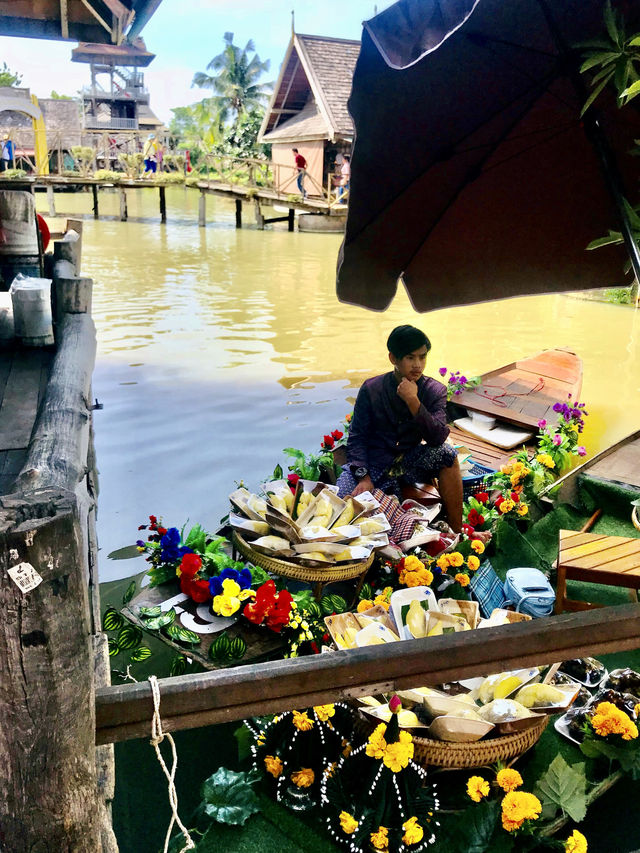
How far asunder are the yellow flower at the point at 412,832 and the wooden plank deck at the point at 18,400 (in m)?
1.90

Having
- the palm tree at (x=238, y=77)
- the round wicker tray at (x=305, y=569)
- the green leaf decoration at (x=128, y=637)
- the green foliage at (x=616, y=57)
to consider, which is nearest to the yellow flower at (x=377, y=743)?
the round wicker tray at (x=305, y=569)

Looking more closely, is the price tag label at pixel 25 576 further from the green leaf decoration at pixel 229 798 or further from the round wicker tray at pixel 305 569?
the round wicker tray at pixel 305 569

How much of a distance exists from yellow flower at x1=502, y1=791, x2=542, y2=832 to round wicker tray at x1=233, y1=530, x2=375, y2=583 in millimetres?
1290

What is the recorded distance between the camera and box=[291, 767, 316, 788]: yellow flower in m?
2.58

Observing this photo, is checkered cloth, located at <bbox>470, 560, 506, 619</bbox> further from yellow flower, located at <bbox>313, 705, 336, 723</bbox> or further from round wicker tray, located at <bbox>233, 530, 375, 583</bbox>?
yellow flower, located at <bbox>313, 705, 336, 723</bbox>

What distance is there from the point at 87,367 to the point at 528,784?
109 inches

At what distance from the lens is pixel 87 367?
3.39m

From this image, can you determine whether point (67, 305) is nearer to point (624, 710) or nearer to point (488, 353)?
point (624, 710)

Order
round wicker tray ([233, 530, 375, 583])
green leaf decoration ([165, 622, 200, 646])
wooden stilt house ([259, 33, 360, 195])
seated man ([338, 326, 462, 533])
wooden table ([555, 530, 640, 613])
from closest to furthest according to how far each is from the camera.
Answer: green leaf decoration ([165, 622, 200, 646]) → round wicker tray ([233, 530, 375, 583]) → wooden table ([555, 530, 640, 613]) → seated man ([338, 326, 462, 533]) → wooden stilt house ([259, 33, 360, 195])

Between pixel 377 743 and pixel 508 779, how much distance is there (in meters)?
0.48

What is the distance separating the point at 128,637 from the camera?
3.15 m

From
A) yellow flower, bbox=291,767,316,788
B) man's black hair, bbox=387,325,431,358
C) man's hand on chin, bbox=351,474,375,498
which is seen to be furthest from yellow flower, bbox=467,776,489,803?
man's black hair, bbox=387,325,431,358

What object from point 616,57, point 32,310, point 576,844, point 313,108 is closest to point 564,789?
point 576,844

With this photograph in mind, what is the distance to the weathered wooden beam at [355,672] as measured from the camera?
1.41m
